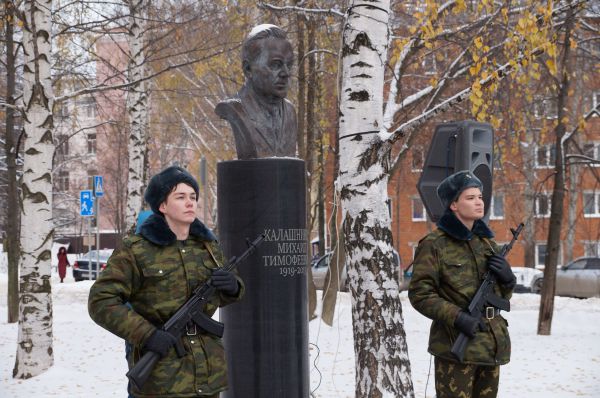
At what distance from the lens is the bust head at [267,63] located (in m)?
9.51

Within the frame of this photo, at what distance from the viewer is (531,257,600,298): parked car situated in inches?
1190

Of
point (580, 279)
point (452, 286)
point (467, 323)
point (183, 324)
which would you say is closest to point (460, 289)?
point (452, 286)

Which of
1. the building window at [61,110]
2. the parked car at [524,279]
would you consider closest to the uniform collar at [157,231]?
the building window at [61,110]

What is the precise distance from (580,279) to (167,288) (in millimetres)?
27163

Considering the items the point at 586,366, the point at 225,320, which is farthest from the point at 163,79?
the point at 225,320

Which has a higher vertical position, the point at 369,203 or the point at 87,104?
the point at 87,104

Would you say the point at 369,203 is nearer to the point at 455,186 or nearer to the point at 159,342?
the point at 455,186

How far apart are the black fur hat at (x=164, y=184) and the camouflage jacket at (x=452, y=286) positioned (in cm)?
148

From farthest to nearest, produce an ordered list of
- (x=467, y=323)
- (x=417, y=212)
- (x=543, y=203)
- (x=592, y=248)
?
1. (x=417, y=212)
2. (x=592, y=248)
3. (x=543, y=203)
4. (x=467, y=323)

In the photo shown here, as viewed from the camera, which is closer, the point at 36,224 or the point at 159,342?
the point at 159,342

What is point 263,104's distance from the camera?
953cm

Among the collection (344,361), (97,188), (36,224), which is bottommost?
(344,361)

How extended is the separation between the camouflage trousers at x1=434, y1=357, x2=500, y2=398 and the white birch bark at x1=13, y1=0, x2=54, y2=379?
697 cm

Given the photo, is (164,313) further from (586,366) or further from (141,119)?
(141,119)
